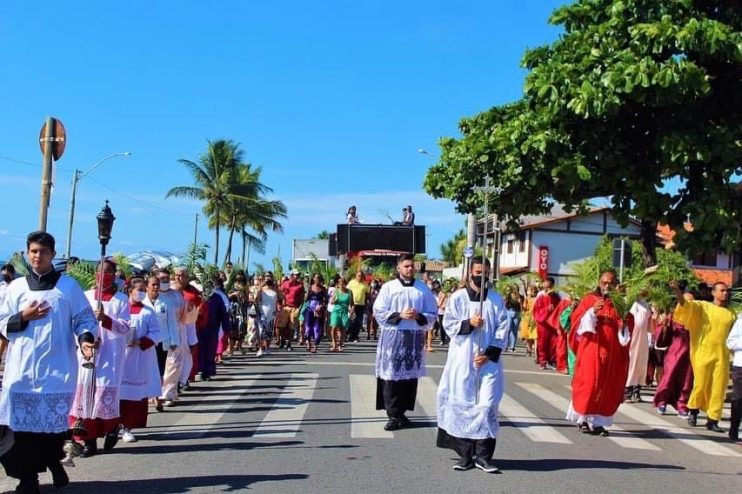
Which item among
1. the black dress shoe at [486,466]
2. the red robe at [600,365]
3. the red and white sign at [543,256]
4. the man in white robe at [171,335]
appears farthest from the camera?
the red and white sign at [543,256]

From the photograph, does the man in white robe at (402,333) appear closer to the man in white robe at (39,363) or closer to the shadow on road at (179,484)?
the shadow on road at (179,484)

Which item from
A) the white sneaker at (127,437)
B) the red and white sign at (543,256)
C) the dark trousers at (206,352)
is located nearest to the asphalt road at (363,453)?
the white sneaker at (127,437)

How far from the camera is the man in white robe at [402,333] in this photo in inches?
429

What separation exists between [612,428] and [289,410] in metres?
3.98

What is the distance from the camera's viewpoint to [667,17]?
11.9 metres

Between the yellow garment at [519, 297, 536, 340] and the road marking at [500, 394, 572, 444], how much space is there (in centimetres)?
932

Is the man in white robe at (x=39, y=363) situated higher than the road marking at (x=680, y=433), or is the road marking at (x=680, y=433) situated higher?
the man in white robe at (x=39, y=363)

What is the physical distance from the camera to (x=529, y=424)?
11.4 m

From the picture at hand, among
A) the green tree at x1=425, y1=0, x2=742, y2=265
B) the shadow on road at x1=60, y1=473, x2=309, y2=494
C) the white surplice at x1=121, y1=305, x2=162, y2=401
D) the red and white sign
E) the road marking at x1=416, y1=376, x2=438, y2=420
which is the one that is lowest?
the shadow on road at x1=60, y1=473, x2=309, y2=494

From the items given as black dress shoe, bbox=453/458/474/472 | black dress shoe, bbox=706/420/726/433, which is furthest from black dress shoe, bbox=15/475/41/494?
black dress shoe, bbox=706/420/726/433

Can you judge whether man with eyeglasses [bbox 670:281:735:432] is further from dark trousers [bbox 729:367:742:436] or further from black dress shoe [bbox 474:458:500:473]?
black dress shoe [bbox 474:458:500:473]

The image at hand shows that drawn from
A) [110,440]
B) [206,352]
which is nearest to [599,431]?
[110,440]

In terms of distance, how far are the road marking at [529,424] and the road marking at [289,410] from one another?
101 inches

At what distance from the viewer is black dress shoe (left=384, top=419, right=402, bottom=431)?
10.5 metres
